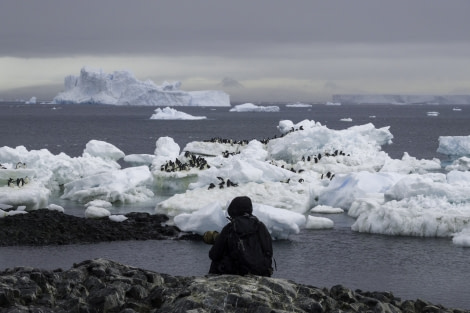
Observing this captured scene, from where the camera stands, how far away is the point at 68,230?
70.1ft

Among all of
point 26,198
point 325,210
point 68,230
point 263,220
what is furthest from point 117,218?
point 325,210

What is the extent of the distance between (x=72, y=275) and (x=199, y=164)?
21541 mm

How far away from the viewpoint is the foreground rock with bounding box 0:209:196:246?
2062 centimetres

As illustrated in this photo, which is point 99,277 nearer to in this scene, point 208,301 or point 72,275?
point 72,275

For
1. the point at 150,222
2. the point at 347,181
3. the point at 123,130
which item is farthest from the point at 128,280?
the point at 123,130

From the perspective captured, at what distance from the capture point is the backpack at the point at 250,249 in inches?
373

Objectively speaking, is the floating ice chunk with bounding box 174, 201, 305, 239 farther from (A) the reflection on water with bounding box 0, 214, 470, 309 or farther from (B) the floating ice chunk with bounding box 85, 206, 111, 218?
(B) the floating ice chunk with bounding box 85, 206, 111, 218

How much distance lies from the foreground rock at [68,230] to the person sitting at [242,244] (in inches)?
451

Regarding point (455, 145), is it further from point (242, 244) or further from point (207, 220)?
point (242, 244)

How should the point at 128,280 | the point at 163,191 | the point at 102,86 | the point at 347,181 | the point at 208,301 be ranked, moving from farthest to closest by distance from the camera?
the point at 102,86 < the point at 163,191 < the point at 347,181 < the point at 128,280 < the point at 208,301

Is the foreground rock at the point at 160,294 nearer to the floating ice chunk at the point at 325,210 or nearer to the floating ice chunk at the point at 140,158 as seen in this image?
the floating ice chunk at the point at 325,210

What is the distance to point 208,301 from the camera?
953 centimetres

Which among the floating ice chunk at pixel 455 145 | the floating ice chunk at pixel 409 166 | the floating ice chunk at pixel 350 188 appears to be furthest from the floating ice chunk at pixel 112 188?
the floating ice chunk at pixel 455 145

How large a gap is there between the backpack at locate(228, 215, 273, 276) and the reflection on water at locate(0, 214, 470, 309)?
6.21m
